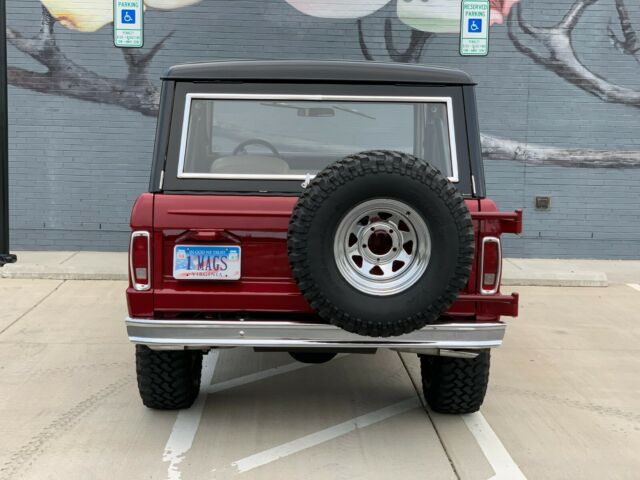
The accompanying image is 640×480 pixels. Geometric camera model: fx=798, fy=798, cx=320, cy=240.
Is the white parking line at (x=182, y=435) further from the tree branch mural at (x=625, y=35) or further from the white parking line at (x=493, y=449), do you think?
the tree branch mural at (x=625, y=35)

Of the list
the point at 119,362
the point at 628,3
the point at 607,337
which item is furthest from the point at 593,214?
the point at 119,362

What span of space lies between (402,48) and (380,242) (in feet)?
22.9

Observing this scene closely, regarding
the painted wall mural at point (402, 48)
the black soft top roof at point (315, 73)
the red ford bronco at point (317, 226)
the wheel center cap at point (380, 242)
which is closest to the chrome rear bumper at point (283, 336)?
the red ford bronco at point (317, 226)

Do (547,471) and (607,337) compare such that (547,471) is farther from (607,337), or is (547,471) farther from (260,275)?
(607,337)

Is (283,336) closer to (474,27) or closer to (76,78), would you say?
(474,27)

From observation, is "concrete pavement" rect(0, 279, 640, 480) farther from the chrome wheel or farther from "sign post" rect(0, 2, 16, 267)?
"sign post" rect(0, 2, 16, 267)

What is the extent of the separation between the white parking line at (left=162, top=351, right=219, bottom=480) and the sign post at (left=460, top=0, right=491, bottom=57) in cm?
651

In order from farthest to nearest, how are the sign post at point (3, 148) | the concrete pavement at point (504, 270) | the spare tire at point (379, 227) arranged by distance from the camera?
1. the sign post at point (3, 148)
2. the concrete pavement at point (504, 270)
3. the spare tire at point (379, 227)

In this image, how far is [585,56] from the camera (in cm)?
1043

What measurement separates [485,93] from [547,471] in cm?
720

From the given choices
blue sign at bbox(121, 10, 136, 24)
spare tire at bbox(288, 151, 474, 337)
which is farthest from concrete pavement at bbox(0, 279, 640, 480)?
blue sign at bbox(121, 10, 136, 24)

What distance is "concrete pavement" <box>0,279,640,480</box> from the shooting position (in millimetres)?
4020

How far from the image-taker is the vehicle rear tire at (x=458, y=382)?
4.52m

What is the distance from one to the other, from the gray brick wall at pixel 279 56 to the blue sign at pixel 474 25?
259 millimetres
